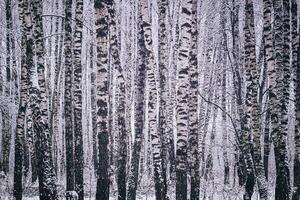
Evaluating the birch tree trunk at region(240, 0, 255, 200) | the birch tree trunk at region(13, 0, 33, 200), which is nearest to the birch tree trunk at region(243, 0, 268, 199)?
the birch tree trunk at region(240, 0, 255, 200)

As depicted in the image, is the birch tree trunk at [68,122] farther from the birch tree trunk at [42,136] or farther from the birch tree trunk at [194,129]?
the birch tree trunk at [194,129]

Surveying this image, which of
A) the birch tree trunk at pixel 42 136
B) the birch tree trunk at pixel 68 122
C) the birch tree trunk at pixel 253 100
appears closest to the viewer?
the birch tree trunk at pixel 42 136

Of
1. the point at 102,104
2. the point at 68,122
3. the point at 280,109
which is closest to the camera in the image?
the point at 102,104

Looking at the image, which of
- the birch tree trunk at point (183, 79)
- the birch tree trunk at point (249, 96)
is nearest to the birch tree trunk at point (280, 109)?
the birch tree trunk at point (249, 96)

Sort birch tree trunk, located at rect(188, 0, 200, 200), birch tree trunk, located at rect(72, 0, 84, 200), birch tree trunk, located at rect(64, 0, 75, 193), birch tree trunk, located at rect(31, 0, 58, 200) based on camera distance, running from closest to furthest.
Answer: birch tree trunk, located at rect(31, 0, 58, 200)
birch tree trunk, located at rect(188, 0, 200, 200)
birch tree trunk, located at rect(72, 0, 84, 200)
birch tree trunk, located at rect(64, 0, 75, 193)

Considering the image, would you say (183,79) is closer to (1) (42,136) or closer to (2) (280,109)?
(2) (280,109)

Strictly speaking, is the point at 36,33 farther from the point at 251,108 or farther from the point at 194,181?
the point at 251,108

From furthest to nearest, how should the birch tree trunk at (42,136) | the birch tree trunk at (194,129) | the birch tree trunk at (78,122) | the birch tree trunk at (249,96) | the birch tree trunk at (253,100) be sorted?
the birch tree trunk at (78,122)
the birch tree trunk at (253,100)
the birch tree trunk at (249,96)
the birch tree trunk at (194,129)
the birch tree trunk at (42,136)

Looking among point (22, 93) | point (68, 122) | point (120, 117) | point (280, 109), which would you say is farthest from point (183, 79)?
point (22, 93)

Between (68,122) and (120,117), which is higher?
(120,117)

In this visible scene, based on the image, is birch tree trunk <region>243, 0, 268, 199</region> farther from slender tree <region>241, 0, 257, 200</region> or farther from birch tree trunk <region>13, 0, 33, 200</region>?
birch tree trunk <region>13, 0, 33, 200</region>

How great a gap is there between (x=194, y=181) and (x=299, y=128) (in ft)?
14.5

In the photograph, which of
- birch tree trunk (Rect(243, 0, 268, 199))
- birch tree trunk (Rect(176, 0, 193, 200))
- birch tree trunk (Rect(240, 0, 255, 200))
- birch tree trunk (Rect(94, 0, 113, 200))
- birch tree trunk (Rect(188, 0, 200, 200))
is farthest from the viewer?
birch tree trunk (Rect(243, 0, 268, 199))

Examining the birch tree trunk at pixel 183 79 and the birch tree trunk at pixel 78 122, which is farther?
the birch tree trunk at pixel 78 122
